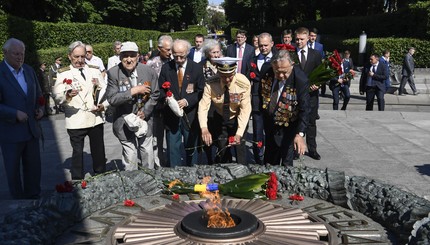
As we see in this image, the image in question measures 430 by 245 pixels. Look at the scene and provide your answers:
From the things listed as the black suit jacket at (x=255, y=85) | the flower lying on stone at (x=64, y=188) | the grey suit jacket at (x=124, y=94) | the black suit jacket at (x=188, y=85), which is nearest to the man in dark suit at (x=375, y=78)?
the black suit jacket at (x=255, y=85)

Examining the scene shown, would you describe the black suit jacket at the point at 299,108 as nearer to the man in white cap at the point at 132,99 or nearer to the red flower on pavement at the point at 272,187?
the red flower on pavement at the point at 272,187

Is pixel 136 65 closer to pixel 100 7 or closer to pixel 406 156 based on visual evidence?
pixel 406 156

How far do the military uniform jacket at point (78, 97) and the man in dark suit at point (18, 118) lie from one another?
0.25 metres

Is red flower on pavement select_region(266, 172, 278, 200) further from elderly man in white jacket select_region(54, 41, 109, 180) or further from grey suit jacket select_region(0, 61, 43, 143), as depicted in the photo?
grey suit jacket select_region(0, 61, 43, 143)

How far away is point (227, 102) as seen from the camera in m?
5.09

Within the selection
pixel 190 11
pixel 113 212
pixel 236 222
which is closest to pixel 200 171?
pixel 113 212

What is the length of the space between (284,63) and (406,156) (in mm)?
3469

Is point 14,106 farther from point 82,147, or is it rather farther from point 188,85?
point 188,85

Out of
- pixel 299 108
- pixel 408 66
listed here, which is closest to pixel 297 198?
pixel 299 108

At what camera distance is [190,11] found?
6116cm

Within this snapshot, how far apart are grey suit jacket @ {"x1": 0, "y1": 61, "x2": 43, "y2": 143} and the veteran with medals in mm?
2520

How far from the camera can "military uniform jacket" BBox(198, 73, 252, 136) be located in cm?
496

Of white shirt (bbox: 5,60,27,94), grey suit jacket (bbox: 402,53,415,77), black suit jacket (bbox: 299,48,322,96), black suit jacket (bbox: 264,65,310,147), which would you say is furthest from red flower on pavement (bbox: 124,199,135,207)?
grey suit jacket (bbox: 402,53,415,77)

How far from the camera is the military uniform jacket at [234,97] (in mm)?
4957
